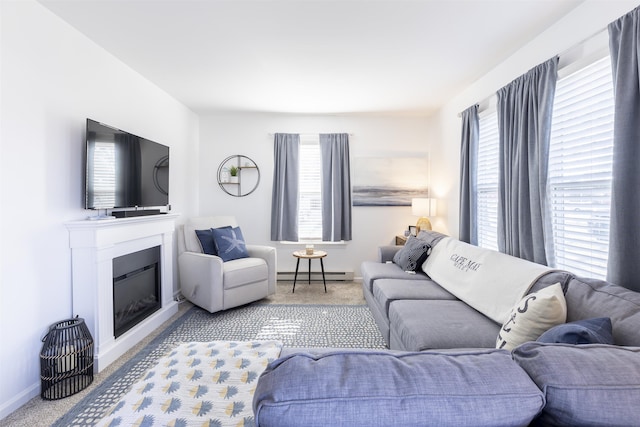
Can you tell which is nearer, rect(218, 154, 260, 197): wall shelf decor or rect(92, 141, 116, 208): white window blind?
rect(92, 141, 116, 208): white window blind

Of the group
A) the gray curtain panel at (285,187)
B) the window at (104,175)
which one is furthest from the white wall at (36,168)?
the gray curtain panel at (285,187)

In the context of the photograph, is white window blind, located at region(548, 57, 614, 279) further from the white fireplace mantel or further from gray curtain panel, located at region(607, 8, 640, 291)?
the white fireplace mantel

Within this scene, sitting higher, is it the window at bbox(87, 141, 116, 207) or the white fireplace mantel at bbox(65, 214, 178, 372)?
the window at bbox(87, 141, 116, 207)

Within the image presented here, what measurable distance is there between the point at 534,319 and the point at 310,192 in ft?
10.8

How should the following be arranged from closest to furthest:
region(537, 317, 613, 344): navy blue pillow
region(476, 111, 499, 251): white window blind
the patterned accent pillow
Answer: region(537, 317, 613, 344): navy blue pillow < region(476, 111, 499, 251): white window blind < the patterned accent pillow

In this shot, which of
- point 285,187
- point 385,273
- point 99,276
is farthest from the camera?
point 285,187

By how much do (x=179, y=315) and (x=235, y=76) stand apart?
2634mm

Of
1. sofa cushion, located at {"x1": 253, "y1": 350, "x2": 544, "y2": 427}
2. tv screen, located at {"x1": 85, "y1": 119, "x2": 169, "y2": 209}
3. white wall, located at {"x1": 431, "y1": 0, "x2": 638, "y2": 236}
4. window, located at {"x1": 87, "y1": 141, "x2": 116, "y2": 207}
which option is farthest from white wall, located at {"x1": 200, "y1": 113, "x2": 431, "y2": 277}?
sofa cushion, located at {"x1": 253, "y1": 350, "x2": 544, "y2": 427}

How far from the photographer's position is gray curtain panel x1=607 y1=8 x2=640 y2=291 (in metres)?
1.47

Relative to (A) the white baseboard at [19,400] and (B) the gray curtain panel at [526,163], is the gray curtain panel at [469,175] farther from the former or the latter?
(A) the white baseboard at [19,400]

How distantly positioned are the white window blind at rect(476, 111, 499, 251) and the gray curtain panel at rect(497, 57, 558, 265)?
303 mm

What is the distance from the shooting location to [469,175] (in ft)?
9.96

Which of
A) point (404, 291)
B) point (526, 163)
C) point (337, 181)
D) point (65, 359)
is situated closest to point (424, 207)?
point (337, 181)

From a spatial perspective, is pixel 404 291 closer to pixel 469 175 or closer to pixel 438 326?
pixel 438 326
